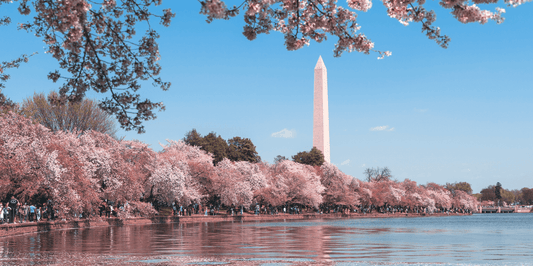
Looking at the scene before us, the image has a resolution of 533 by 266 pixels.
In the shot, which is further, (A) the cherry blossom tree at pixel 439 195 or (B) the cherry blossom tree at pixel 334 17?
(A) the cherry blossom tree at pixel 439 195

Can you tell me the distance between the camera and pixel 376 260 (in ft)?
55.9

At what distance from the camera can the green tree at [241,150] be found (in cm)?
9956

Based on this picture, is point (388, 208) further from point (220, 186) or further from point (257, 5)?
point (257, 5)

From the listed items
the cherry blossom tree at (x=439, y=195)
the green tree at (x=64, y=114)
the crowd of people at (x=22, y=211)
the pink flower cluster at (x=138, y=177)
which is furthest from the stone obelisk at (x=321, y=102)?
the crowd of people at (x=22, y=211)

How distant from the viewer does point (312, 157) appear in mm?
95750

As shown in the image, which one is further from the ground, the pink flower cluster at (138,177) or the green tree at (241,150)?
the green tree at (241,150)

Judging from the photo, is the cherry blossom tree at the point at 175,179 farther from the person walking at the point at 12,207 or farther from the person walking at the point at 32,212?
the person walking at the point at 12,207

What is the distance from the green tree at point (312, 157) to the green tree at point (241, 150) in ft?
31.0

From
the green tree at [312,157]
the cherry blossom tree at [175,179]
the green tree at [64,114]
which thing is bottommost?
A: the cherry blossom tree at [175,179]

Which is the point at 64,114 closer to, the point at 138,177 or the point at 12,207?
the point at 138,177

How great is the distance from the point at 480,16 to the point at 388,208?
349 feet

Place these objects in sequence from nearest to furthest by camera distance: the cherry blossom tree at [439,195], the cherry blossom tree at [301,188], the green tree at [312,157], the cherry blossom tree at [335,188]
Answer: the cherry blossom tree at [301,188]
the cherry blossom tree at [335,188]
the green tree at [312,157]
the cherry blossom tree at [439,195]

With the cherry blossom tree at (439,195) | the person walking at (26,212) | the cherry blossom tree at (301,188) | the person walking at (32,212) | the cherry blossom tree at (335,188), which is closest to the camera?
the person walking at (26,212)

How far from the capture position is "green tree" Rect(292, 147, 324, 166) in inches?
3693
